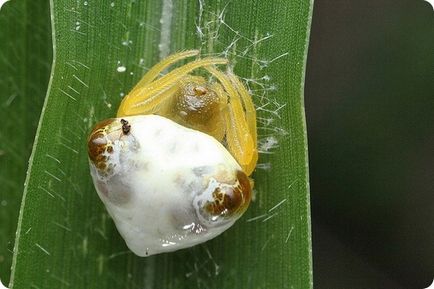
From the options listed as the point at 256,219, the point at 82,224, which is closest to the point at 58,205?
the point at 82,224

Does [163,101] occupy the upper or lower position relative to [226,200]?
upper

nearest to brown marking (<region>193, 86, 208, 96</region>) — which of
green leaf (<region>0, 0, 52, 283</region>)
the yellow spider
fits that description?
the yellow spider

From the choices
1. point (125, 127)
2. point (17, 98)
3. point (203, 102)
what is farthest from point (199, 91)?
point (17, 98)

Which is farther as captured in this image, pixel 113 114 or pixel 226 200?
pixel 113 114

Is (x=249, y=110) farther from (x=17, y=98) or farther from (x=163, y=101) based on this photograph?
(x=17, y=98)

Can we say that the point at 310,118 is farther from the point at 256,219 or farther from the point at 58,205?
the point at 58,205

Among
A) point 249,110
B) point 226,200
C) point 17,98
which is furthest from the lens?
point 17,98

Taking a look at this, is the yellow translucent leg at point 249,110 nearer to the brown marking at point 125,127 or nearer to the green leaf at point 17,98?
the brown marking at point 125,127
